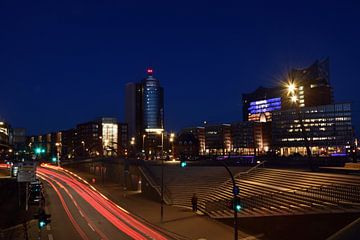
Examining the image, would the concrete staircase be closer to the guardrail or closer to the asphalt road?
the guardrail

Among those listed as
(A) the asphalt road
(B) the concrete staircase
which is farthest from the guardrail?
(A) the asphalt road

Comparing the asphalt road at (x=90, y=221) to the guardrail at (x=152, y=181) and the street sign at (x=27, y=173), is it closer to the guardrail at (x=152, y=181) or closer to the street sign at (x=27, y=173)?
the street sign at (x=27, y=173)

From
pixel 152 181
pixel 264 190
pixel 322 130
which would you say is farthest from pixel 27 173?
pixel 322 130

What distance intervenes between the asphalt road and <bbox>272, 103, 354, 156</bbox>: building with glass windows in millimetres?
112178

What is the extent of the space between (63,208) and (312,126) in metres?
135

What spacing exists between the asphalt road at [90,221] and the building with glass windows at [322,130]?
11218 cm

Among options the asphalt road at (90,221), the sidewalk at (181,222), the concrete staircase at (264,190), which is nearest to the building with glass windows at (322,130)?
the concrete staircase at (264,190)

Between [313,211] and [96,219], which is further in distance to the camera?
[96,219]

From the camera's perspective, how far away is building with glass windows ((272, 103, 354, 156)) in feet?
522

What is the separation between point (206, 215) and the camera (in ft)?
127

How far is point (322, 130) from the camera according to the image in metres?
164

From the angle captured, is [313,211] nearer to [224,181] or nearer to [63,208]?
[224,181]

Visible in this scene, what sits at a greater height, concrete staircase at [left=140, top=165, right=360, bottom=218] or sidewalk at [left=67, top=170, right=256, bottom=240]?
concrete staircase at [left=140, top=165, right=360, bottom=218]

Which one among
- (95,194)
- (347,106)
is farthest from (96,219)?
(347,106)
